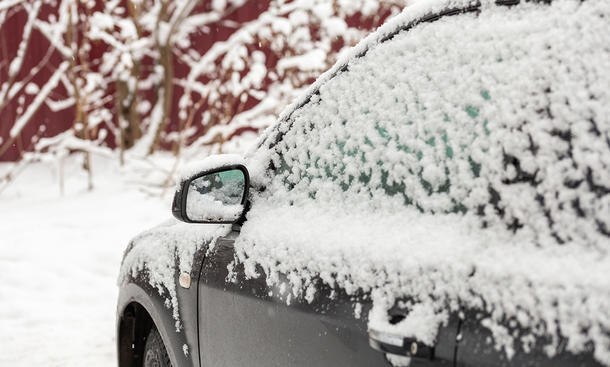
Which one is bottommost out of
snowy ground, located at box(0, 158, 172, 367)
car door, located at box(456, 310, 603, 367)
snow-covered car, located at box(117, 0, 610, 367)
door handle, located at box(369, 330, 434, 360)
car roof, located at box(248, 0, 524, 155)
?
snowy ground, located at box(0, 158, 172, 367)

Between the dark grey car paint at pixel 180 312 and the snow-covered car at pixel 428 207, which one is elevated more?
the snow-covered car at pixel 428 207

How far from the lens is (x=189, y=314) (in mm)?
2492

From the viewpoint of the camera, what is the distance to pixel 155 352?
9.62 feet

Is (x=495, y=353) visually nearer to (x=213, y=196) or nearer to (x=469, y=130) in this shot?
(x=469, y=130)

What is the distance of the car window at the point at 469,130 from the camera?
53.8 inches

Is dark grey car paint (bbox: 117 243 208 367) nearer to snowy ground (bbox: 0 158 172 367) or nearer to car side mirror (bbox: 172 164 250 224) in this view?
car side mirror (bbox: 172 164 250 224)

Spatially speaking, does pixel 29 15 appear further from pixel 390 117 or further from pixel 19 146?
pixel 390 117

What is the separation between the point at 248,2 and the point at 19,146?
145 inches

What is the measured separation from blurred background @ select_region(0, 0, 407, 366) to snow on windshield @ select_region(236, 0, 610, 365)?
17.5 feet

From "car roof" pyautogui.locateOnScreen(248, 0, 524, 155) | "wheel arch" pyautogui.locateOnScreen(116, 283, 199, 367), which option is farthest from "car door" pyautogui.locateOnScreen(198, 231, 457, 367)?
"car roof" pyautogui.locateOnScreen(248, 0, 524, 155)

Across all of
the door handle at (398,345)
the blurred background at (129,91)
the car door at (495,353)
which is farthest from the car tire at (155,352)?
the blurred background at (129,91)

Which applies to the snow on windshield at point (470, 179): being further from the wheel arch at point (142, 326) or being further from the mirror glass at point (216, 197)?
the wheel arch at point (142, 326)

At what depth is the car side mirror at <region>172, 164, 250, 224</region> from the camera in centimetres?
224

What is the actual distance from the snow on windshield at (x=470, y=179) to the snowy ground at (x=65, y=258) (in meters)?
2.96
